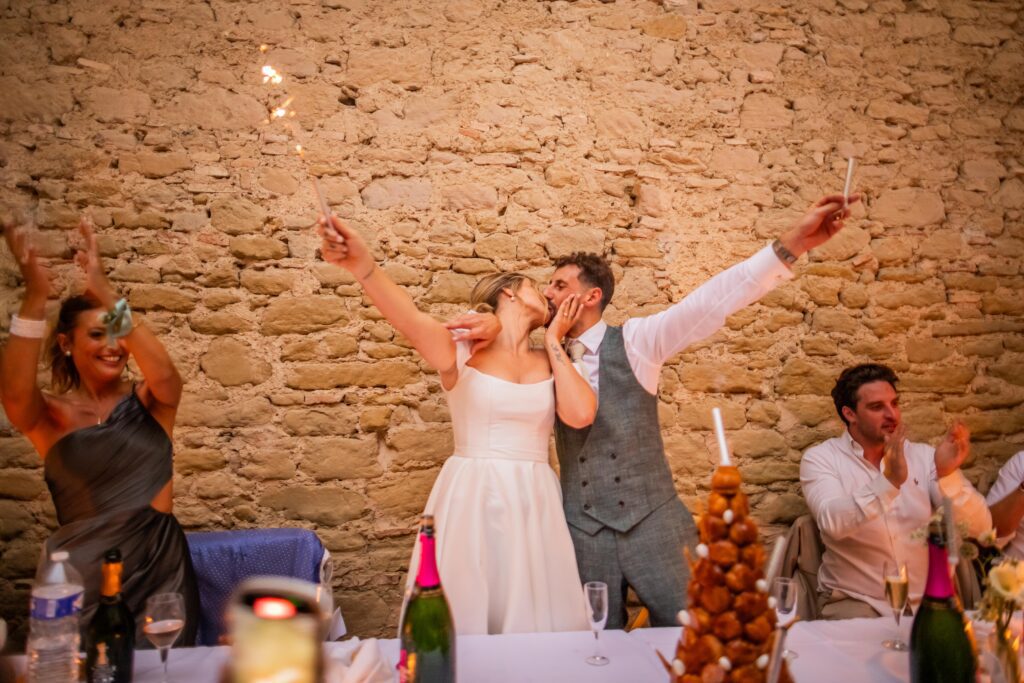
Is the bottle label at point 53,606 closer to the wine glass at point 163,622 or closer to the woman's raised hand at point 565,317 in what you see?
the wine glass at point 163,622

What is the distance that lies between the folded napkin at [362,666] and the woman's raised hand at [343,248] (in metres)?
0.97

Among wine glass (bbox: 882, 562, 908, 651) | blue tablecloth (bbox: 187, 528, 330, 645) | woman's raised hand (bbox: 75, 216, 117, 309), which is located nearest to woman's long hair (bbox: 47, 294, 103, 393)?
woman's raised hand (bbox: 75, 216, 117, 309)

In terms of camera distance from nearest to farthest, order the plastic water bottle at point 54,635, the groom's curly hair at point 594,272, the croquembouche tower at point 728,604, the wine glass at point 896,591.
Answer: the croquembouche tower at point 728,604, the plastic water bottle at point 54,635, the wine glass at point 896,591, the groom's curly hair at point 594,272

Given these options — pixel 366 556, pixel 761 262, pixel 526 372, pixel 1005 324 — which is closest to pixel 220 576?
pixel 366 556

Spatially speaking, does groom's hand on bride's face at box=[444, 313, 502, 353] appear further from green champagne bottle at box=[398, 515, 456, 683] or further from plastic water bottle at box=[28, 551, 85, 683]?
plastic water bottle at box=[28, 551, 85, 683]

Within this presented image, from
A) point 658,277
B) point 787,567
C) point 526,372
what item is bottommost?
point 787,567

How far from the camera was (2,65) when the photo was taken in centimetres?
280

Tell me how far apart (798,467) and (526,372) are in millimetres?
1690

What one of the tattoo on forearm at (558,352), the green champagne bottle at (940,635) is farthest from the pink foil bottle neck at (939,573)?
the tattoo on forearm at (558,352)

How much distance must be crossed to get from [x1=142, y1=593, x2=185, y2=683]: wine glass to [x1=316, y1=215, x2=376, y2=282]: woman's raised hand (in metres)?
0.91

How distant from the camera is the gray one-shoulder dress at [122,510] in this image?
212 cm

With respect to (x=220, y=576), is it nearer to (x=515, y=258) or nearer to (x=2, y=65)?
(x=515, y=258)

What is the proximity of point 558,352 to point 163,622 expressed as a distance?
1.35 metres

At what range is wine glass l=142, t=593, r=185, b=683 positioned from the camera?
51.1 inches
